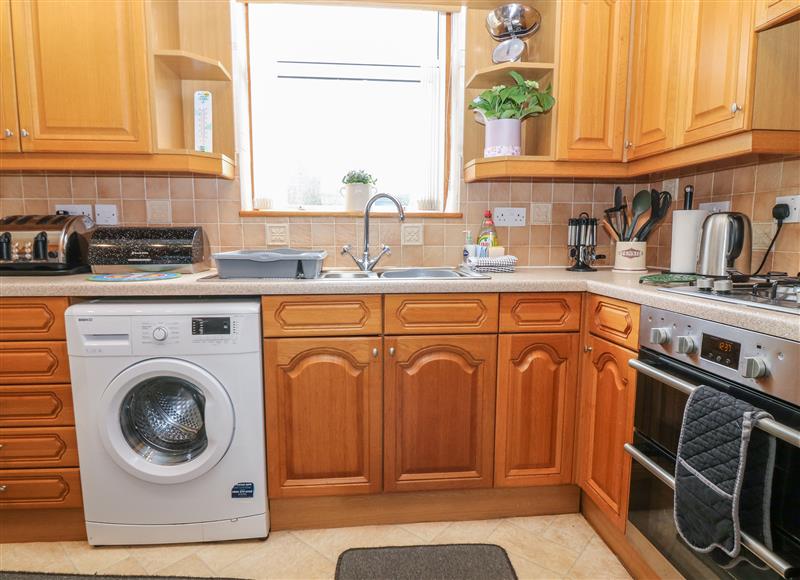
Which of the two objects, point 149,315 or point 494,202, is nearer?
point 149,315

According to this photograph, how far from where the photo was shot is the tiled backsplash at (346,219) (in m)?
2.02

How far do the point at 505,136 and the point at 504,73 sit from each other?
0.92 feet

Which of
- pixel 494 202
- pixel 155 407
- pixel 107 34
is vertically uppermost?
pixel 107 34

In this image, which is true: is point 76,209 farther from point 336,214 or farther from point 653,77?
point 653,77

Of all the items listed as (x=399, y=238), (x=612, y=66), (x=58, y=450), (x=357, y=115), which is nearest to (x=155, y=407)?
(x=58, y=450)

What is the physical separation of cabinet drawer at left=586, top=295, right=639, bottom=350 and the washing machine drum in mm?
1371

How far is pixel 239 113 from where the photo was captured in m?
2.14

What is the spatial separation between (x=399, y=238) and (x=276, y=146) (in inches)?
29.6

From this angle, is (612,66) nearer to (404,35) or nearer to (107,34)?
(404,35)

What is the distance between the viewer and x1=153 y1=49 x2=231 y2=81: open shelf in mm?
1764

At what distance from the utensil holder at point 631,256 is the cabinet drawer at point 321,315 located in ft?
3.65

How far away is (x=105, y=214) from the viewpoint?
2043mm

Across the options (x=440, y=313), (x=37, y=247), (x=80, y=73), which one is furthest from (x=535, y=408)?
(x=80, y=73)

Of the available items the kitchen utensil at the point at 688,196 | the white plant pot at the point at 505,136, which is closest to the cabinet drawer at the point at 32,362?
the white plant pot at the point at 505,136
